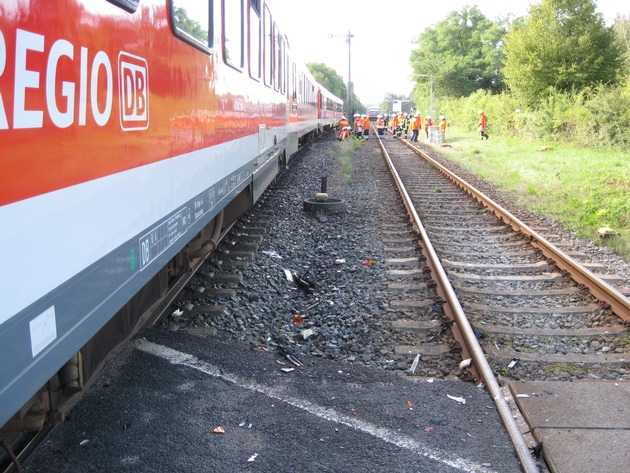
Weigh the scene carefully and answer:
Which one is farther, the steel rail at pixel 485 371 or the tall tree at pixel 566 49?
the tall tree at pixel 566 49

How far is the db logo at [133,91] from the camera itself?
2.57 m

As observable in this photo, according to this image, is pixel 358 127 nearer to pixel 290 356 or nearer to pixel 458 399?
pixel 290 356

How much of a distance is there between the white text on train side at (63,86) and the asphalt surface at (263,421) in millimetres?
1705

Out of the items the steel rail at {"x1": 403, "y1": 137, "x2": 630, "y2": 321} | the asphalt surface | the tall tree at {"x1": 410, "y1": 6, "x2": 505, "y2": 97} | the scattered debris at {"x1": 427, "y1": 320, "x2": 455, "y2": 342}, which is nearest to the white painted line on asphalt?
the asphalt surface

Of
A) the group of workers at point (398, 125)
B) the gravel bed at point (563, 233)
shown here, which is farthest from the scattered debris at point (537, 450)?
the group of workers at point (398, 125)

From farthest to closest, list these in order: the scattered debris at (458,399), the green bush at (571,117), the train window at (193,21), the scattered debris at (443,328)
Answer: the green bush at (571,117) < the scattered debris at (443,328) < the scattered debris at (458,399) < the train window at (193,21)

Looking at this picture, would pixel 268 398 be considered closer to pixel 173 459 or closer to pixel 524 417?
pixel 173 459

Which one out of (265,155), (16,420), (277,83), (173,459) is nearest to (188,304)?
(173,459)

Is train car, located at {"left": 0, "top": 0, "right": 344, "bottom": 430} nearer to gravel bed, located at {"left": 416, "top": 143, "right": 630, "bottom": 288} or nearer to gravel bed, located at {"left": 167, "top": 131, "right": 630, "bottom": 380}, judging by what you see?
gravel bed, located at {"left": 167, "top": 131, "right": 630, "bottom": 380}

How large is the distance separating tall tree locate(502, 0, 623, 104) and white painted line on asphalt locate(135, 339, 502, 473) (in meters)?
27.7

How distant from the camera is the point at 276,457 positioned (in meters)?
3.18

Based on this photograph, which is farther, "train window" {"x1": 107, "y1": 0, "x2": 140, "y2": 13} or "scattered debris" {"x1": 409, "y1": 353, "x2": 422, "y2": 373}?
"scattered debris" {"x1": 409, "y1": 353, "x2": 422, "y2": 373}

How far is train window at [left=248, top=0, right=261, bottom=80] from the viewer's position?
257 inches

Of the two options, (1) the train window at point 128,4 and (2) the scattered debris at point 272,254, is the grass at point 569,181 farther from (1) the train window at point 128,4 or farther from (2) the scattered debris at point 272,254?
(1) the train window at point 128,4
